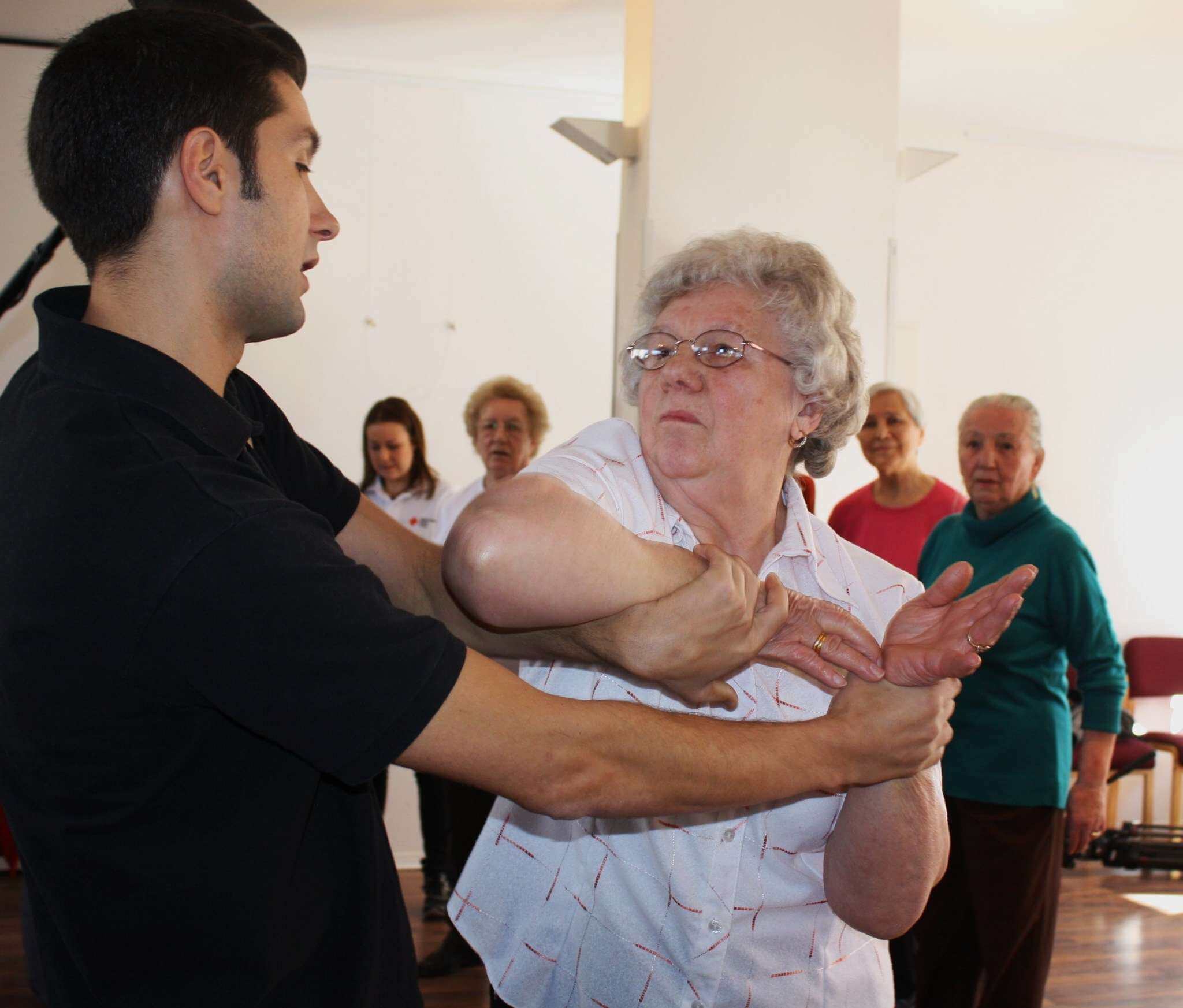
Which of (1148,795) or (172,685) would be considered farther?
(1148,795)

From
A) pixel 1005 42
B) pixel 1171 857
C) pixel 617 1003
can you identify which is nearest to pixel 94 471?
pixel 617 1003

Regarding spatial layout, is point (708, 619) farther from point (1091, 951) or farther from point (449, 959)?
point (1091, 951)

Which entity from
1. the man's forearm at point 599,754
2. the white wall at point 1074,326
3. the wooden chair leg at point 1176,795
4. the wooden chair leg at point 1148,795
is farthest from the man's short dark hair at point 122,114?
the wooden chair leg at point 1176,795

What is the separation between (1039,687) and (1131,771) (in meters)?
3.02

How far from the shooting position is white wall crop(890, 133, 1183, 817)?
6559mm

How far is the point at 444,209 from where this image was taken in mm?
5727

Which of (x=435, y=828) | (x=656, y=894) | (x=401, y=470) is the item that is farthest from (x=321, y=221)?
(x=401, y=470)

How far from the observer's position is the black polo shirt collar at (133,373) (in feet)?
3.27

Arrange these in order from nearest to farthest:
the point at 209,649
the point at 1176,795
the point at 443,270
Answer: the point at 209,649
the point at 443,270
the point at 1176,795

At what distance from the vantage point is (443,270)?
5727 mm

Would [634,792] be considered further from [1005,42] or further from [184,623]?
[1005,42]

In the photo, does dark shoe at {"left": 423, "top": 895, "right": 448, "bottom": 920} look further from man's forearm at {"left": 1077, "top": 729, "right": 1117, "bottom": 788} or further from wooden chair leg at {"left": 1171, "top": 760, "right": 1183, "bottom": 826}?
wooden chair leg at {"left": 1171, "top": 760, "right": 1183, "bottom": 826}

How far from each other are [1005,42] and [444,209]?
2843 mm

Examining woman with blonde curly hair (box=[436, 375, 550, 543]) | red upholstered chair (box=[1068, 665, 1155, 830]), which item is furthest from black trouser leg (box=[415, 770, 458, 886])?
red upholstered chair (box=[1068, 665, 1155, 830])
